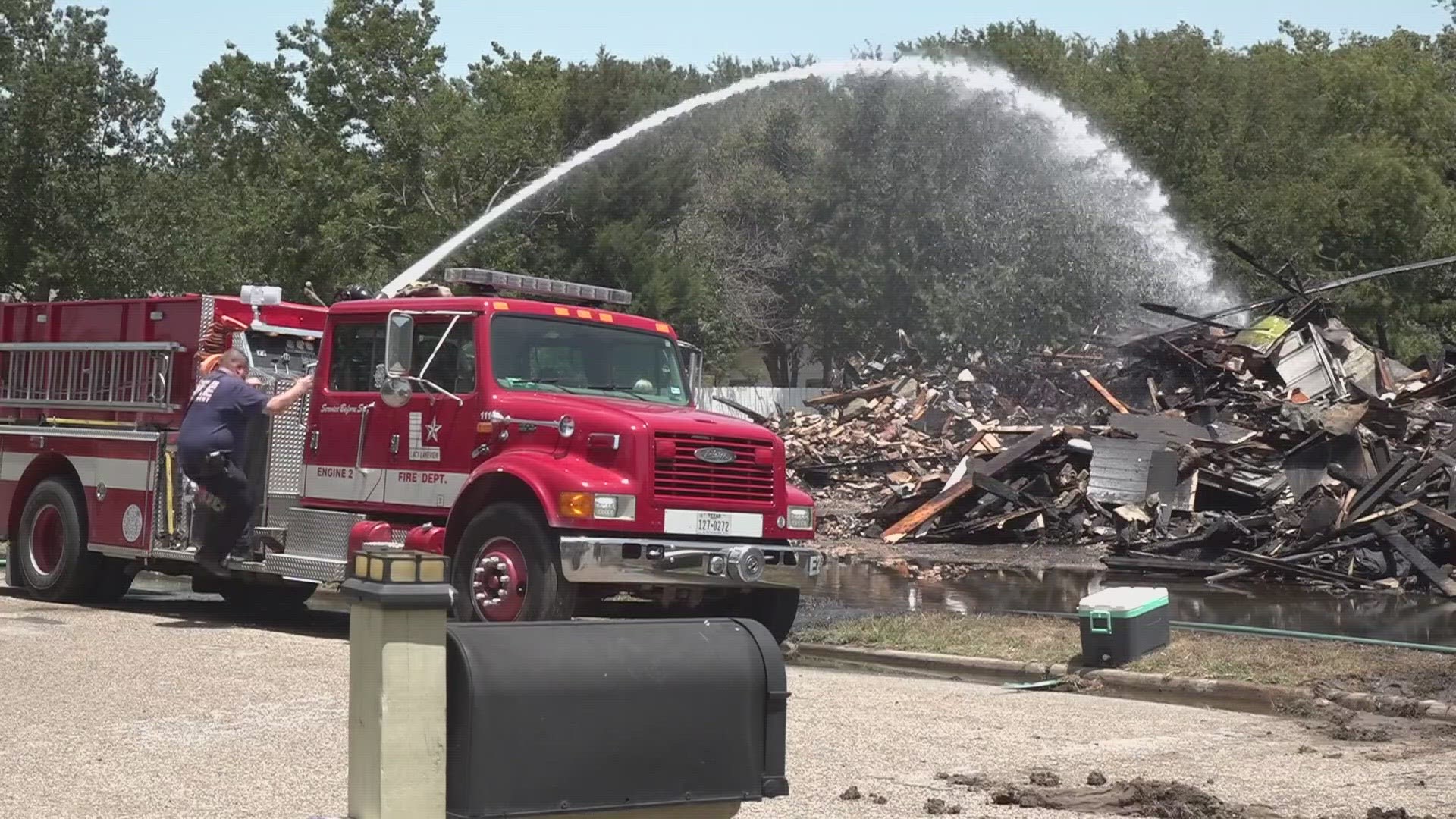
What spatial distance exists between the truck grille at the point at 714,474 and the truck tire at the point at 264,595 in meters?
5.19

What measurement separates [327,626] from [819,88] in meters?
58.0

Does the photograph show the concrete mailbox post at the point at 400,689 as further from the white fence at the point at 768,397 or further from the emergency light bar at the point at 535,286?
the white fence at the point at 768,397

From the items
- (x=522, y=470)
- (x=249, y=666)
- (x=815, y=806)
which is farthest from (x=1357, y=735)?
(x=249, y=666)

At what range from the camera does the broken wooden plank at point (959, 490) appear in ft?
77.1

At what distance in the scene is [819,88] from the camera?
230 ft

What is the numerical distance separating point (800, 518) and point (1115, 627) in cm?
235

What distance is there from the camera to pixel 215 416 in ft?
42.7

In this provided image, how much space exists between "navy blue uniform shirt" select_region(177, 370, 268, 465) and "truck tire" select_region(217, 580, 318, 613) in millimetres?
2729

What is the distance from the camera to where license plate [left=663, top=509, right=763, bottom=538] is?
11.6m

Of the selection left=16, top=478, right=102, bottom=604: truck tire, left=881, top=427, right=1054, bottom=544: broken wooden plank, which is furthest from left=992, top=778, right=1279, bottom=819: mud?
left=881, top=427, right=1054, bottom=544: broken wooden plank

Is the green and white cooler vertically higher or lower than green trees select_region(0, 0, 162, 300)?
lower

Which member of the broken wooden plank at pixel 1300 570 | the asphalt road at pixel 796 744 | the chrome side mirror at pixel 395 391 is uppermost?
the chrome side mirror at pixel 395 391

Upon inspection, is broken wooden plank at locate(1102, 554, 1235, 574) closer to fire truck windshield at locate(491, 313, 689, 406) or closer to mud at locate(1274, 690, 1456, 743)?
fire truck windshield at locate(491, 313, 689, 406)

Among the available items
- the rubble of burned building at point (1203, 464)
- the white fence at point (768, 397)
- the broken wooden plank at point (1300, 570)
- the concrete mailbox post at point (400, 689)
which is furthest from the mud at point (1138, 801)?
the white fence at point (768, 397)
